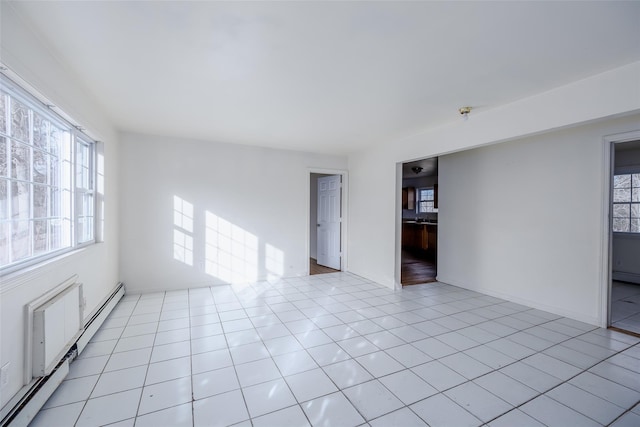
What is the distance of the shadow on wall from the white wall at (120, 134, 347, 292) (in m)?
0.02

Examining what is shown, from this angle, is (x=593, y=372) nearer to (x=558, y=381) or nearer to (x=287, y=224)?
(x=558, y=381)

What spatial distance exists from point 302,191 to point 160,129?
8.29ft

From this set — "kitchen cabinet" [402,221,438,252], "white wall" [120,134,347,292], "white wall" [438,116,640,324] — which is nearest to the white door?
"white wall" [120,134,347,292]

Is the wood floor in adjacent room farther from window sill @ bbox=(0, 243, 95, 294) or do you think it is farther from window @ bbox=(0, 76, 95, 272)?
window sill @ bbox=(0, 243, 95, 294)

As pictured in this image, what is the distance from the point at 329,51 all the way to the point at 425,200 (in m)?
8.31

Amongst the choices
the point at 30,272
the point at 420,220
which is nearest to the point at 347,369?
the point at 30,272

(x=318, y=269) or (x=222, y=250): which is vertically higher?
(x=222, y=250)

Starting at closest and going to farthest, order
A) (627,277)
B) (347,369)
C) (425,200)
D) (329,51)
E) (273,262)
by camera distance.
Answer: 1. (329,51)
2. (347,369)
3. (627,277)
4. (273,262)
5. (425,200)

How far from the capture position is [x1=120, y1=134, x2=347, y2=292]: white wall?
13.9 feet

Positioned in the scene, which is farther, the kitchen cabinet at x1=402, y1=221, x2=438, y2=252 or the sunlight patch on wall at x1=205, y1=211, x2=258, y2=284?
the kitchen cabinet at x1=402, y1=221, x2=438, y2=252

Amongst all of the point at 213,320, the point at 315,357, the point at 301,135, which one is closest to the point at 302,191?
the point at 301,135

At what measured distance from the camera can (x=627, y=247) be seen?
5031 millimetres

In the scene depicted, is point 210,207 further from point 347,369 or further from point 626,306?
point 626,306

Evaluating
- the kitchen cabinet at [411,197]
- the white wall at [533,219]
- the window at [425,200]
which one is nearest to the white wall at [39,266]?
the white wall at [533,219]
